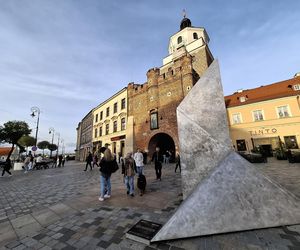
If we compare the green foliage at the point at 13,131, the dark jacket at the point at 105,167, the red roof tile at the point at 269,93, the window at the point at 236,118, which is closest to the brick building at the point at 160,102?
the red roof tile at the point at 269,93

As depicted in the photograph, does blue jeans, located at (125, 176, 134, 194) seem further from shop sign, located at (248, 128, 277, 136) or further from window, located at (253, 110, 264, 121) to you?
window, located at (253, 110, 264, 121)

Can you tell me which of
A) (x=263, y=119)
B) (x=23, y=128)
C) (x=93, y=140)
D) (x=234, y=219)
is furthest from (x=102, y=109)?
(x=234, y=219)

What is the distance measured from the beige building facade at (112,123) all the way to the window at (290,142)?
66.5ft

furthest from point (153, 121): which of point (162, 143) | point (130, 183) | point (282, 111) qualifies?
point (282, 111)

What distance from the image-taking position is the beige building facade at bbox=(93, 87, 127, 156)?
21234 millimetres

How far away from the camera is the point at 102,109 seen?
88.0 ft

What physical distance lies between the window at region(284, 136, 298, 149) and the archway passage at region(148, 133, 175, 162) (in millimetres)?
13575

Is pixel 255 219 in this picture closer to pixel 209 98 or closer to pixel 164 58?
pixel 209 98

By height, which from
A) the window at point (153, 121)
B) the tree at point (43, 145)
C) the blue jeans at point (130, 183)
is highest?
the tree at point (43, 145)

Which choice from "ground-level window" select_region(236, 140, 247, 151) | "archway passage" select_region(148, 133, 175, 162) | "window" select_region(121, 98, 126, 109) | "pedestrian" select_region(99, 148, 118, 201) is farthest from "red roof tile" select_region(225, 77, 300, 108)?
"pedestrian" select_region(99, 148, 118, 201)

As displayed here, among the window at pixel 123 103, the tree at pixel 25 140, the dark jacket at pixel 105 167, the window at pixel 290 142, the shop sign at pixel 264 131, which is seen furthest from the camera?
the tree at pixel 25 140

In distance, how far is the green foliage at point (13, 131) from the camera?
107ft

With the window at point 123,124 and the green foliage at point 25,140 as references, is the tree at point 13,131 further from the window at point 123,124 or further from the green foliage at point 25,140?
the window at point 123,124

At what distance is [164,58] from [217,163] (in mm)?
29111
